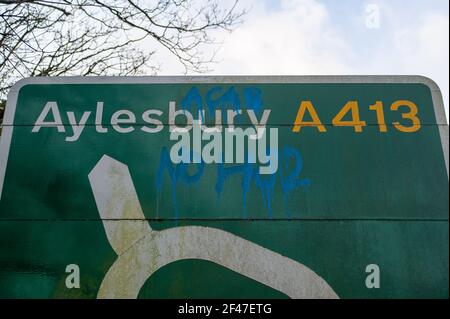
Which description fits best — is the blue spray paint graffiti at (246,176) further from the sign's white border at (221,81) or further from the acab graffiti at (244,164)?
the sign's white border at (221,81)

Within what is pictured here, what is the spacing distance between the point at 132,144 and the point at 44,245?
93 centimetres

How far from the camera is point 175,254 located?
2.78 m

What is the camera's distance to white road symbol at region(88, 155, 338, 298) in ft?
8.91

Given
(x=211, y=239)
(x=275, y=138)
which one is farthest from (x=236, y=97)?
(x=211, y=239)

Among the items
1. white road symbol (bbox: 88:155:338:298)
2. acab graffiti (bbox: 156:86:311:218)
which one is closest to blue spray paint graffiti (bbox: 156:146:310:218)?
acab graffiti (bbox: 156:86:311:218)

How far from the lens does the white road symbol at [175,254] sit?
8.91ft

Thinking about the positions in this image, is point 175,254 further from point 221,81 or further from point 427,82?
point 427,82

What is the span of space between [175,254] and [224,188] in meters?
0.57

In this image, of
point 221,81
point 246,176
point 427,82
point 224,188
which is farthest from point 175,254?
point 427,82

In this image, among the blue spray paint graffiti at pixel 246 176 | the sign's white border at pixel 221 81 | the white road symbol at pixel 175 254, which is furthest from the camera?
the sign's white border at pixel 221 81

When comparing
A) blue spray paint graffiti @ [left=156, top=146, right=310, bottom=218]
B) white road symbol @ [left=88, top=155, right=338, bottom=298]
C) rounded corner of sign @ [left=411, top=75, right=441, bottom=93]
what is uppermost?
rounded corner of sign @ [left=411, top=75, right=441, bottom=93]

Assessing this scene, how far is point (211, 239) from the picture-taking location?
280 centimetres

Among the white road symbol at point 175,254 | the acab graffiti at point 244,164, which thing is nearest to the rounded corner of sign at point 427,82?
the acab graffiti at point 244,164

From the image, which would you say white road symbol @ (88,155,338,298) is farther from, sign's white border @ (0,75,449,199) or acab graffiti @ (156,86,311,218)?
sign's white border @ (0,75,449,199)
